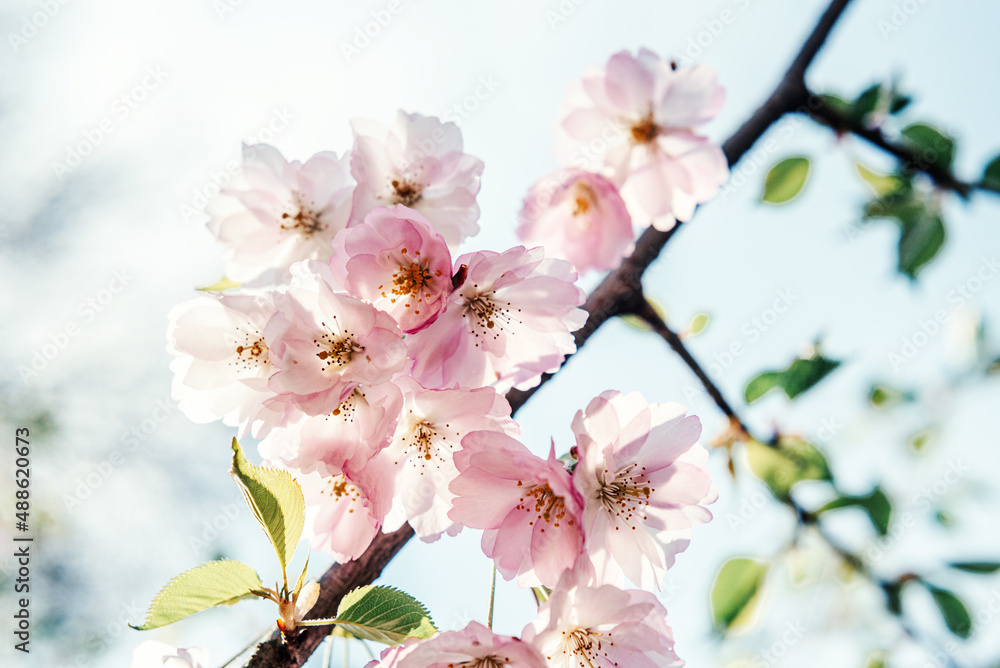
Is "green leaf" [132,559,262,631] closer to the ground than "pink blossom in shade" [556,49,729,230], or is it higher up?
closer to the ground

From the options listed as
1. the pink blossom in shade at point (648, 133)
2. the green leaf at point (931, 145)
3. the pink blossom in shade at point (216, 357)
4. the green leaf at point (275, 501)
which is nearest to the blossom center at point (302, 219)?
the pink blossom in shade at point (216, 357)

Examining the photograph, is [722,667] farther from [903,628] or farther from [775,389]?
[775,389]

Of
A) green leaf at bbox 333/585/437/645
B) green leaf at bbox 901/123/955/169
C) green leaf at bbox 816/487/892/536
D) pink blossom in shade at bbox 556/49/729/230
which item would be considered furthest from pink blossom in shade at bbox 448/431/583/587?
green leaf at bbox 901/123/955/169

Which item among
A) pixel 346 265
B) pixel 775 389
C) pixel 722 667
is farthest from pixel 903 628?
pixel 346 265

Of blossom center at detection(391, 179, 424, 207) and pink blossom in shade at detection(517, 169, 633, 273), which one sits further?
pink blossom in shade at detection(517, 169, 633, 273)

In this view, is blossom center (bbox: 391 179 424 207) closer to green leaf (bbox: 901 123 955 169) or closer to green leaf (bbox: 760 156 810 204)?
green leaf (bbox: 760 156 810 204)

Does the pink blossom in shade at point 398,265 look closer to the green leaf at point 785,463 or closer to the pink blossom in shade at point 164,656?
the pink blossom in shade at point 164,656
